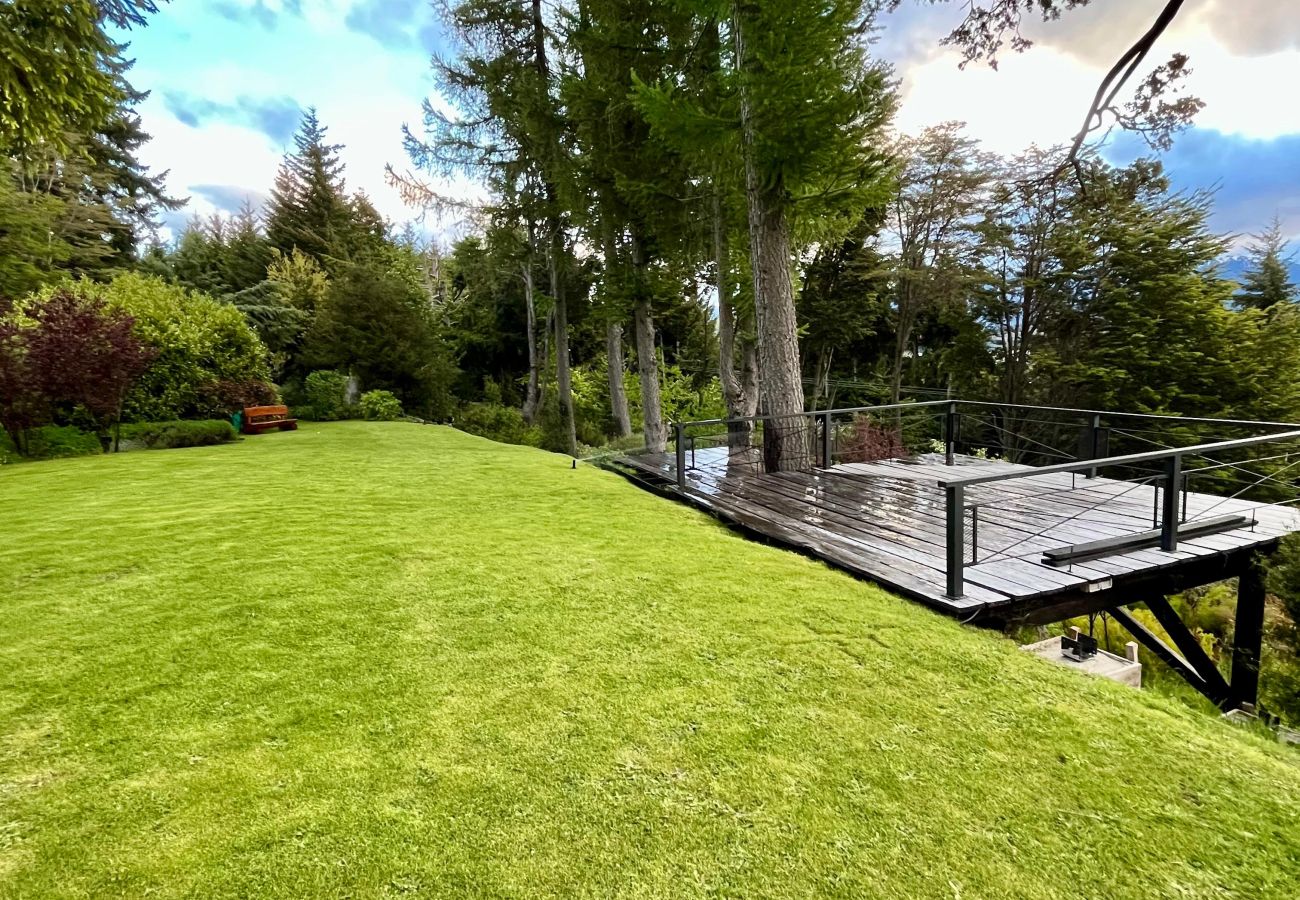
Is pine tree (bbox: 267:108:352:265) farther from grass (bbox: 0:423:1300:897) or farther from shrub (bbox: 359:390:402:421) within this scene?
grass (bbox: 0:423:1300:897)

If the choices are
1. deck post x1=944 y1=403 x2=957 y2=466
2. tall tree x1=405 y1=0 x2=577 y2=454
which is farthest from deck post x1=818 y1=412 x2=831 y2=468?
Result: tall tree x1=405 y1=0 x2=577 y2=454

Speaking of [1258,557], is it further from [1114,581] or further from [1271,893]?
[1271,893]

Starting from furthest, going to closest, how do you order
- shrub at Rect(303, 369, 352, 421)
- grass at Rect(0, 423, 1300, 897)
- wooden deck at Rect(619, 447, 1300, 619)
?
shrub at Rect(303, 369, 352, 421), wooden deck at Rect(619, 447, 1300, 619), grass at Rect(0, 423, 1300, 897)

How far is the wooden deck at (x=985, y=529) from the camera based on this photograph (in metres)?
3.73

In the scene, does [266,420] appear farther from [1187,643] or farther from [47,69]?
[1187,643]

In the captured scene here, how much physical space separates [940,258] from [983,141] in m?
3.43

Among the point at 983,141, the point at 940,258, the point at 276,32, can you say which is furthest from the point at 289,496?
the point at 983,141

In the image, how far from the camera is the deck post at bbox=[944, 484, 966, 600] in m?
3.41

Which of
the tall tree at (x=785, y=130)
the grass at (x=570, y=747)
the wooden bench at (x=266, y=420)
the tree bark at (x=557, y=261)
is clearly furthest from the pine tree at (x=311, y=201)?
the grass at (x=570, y=747)

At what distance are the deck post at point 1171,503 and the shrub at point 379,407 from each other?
18174 mm

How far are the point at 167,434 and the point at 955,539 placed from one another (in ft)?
43.5

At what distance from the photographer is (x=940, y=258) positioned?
717 inches

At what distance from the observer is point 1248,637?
15.0 feet

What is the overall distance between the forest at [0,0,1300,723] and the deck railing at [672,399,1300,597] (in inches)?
29.7
